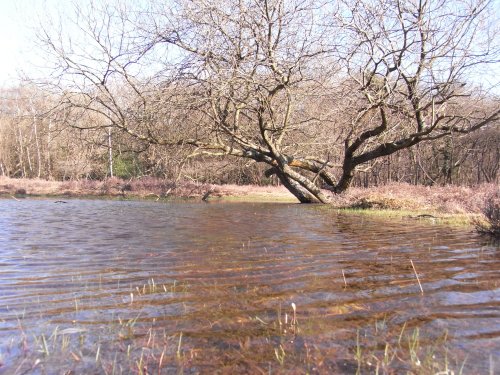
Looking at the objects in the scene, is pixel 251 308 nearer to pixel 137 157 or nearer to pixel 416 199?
pixel 416 199

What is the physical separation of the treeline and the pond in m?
8.63

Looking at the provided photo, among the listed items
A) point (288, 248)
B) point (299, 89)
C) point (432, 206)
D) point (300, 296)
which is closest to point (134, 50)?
point (299, 89)

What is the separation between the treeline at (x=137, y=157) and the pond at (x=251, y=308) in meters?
8.63

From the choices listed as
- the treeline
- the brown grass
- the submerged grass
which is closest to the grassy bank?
the brown grass

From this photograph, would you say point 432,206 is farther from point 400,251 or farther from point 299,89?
point 400,251

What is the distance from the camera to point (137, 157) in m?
19.3

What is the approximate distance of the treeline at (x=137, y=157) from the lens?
56.5 ft

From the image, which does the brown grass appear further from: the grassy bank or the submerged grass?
the submerged grass

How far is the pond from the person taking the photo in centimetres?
317

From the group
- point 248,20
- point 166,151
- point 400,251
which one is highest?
point 248,20

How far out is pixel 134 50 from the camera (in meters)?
15.6

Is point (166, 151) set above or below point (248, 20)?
below

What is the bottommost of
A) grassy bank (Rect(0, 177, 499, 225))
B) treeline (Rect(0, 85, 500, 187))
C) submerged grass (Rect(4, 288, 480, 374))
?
submerged grass (Rect(4, 288, 480, 374))

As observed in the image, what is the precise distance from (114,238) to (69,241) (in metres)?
0.95
